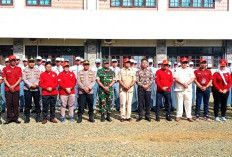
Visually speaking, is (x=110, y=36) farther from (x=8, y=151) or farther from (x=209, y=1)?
(x=8, y=151)

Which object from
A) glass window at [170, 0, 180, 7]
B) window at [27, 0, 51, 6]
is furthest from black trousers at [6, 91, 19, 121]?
glass window at [170, 0, 180, 7]

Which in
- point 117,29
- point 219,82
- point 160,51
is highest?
point 117,29

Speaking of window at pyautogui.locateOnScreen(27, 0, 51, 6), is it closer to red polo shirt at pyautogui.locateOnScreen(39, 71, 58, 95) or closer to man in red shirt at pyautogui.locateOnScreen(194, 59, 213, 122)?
red polo shirt at pyautogui.locateOnScreen(39, 71, 58, 95)

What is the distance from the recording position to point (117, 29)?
14711mm

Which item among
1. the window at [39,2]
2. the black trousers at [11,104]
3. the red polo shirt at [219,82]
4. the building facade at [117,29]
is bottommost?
the black trousers at [11,104]

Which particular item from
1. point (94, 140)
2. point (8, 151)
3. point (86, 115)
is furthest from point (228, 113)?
point (8, 151)

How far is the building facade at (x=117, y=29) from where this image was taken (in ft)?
47.5

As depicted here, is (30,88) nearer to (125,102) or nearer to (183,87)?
(125,102)

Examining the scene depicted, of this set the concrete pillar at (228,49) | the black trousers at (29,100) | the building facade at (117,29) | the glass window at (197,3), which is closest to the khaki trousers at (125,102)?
the black trousers at (29,100)

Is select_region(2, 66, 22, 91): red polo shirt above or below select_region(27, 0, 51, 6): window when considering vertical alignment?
below

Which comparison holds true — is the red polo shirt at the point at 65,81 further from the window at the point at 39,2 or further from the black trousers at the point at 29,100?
the window at the point at 39,2

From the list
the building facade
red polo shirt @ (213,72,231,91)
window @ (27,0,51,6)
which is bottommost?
red polo shirt @ (213,72,231,91)

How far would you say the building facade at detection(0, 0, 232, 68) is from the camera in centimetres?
1448

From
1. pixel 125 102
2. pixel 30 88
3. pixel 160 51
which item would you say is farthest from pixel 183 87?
pixel 160 51
